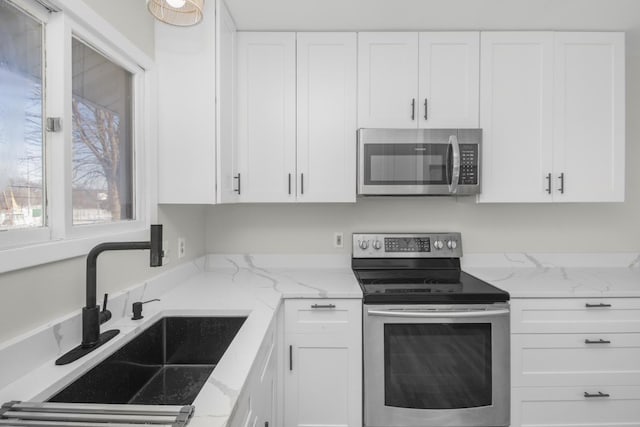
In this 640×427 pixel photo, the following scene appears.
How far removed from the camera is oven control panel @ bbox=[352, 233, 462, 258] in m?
2.34

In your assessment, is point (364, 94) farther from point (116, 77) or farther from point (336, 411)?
point (336, 411)

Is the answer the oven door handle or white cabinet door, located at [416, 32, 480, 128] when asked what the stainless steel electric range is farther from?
white cabinet door, located at [416, 32, 480, 128]

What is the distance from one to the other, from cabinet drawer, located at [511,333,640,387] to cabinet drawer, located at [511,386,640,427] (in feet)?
0.14

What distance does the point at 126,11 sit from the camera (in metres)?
1.49

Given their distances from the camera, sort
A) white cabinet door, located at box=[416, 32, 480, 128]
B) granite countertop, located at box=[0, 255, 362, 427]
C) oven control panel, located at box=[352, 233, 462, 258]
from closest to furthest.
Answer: granite countertop, located at box=[0, 255, 362, 427] → white cabinet door, located at box=[416, 32, 480, 128] → oven control panel, located at box=[352, 233, 462, 258]

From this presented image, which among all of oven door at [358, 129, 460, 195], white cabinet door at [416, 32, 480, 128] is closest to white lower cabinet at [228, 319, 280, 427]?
oven door at [358, 129, 460, 195]

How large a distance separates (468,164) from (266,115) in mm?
1200

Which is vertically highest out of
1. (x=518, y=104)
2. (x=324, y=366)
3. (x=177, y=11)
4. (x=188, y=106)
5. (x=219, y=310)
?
(x=177, y=11)

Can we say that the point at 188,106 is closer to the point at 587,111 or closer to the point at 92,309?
the point at 92,309

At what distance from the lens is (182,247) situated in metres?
2.07

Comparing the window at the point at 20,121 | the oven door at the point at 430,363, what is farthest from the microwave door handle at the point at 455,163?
the window at the point at 20,121

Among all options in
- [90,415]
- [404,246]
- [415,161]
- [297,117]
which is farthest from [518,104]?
[90,415]

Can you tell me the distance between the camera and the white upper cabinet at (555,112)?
209 centimetres

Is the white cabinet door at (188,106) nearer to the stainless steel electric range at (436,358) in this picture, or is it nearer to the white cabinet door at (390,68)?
the white cabinet door at (390,68)
